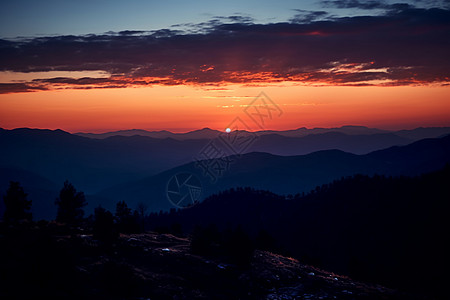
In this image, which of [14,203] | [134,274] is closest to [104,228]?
[134,274]

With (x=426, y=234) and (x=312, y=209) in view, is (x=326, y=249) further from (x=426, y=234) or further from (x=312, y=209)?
(x=312, y=209)

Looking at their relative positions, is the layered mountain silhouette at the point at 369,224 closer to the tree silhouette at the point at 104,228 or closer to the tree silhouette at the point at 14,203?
the tree silhouette at the point at 14,203

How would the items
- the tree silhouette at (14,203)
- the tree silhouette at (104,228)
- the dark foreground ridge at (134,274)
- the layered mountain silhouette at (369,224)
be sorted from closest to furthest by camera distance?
the dark foreground ridge at (134,274)
the tree silhouette at (104,228)
the tree silhouette at (14,203)
the layered mountain silhouette at (369,224)

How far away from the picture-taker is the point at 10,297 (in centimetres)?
1612

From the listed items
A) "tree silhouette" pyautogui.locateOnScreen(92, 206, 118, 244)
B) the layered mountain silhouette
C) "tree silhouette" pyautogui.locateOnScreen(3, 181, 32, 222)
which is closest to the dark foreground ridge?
"tree silhouette" pyautogui.locateOnScreen(92, 206, 118, 244)

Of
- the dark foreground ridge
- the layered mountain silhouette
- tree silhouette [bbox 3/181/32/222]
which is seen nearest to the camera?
the dark foreground ridge

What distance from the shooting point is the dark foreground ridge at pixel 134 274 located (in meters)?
18.5

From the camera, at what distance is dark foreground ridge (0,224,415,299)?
729 inches

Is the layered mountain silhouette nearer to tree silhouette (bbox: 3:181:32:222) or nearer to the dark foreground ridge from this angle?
tree silhouette (bbox: 3:181:32:222)

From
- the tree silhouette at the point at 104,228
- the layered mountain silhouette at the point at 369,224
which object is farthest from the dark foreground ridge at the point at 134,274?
the layered mountain silhouette at the point at 369,224

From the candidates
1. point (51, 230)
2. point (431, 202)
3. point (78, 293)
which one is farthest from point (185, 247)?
point (431, 202)

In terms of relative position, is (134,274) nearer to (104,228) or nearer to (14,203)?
(104,228)

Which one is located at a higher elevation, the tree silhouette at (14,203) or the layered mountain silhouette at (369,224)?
the tree silhouette at (14,203)

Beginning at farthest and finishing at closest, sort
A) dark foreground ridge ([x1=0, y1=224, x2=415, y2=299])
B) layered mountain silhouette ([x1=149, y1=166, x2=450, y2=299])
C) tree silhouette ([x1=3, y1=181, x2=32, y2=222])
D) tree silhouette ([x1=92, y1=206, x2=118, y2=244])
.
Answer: layered mountain silhouette ([x1=149, y1=166, x2=450, y2=299]), tree silhouette ([x1=3, y1=181, x2=32, y2=222]), tree silhouette ([x1=92, y1=206, x2=118, y2=244]), dark foreground ridge ([x1=0, y1=224, x2=415, y2=299])
